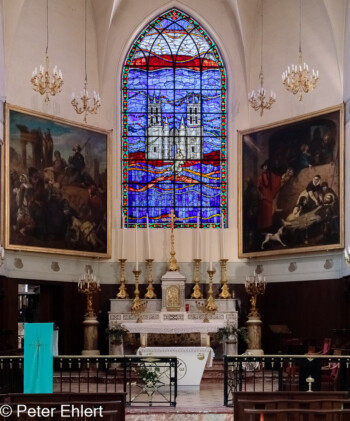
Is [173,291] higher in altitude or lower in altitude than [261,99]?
lower

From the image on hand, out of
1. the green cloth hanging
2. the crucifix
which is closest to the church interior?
the crucifix

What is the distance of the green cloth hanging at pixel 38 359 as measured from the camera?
14219mm

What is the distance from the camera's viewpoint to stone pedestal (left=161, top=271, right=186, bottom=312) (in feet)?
76.7

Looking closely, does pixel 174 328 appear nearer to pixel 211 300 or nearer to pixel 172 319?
pixel 172 319

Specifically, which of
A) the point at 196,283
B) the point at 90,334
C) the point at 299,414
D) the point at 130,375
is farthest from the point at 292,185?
the point at 299,414

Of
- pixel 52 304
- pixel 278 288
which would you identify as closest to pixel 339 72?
pixel 278 288

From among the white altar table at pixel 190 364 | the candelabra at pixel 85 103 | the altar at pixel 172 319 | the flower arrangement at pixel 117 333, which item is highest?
the candelabra at pixel 85 103

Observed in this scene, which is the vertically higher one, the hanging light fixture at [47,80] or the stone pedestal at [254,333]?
the hanging light fixture at [47,80]

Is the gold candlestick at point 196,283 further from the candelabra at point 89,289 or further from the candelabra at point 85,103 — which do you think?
the candelabra at point 85,103

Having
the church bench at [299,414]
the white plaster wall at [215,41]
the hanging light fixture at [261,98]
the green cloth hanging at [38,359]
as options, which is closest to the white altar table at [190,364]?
the green cloth hanging at [38,359]

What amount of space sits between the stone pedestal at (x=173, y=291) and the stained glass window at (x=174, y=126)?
199cm

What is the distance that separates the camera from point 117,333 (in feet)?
72.4

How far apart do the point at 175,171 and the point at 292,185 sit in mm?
3655

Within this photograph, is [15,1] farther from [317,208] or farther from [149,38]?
[317,208]
